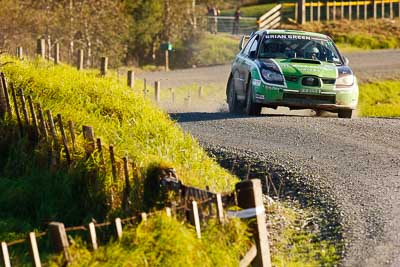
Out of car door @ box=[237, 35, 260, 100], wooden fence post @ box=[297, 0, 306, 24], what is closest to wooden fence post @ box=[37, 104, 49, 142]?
car door @ box=[237, 35, 260, 100]

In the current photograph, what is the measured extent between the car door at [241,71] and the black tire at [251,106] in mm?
427

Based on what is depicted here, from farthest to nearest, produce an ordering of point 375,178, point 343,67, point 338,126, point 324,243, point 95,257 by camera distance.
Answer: point 343,67, point 338,126, point 375,178, point 324,243, point 95,257

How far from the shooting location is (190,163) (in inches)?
444

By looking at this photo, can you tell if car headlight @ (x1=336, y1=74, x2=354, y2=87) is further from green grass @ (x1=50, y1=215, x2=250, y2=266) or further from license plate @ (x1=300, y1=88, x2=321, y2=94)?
green grass @ (x1=50, y1=215, x2=250, y2=266)

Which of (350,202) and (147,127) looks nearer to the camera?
(350,202)

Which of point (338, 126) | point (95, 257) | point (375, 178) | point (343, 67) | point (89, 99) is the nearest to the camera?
point (95, 257)

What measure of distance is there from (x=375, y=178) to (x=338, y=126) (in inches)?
166

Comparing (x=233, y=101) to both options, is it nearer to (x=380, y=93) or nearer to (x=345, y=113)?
(x=345, y=113)

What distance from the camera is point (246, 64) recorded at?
19.3 m

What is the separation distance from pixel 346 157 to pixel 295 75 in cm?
491

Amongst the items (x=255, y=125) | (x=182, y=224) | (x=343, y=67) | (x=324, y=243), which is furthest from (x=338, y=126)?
(x=182, y=224)

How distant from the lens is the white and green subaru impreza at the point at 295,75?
1822 cm

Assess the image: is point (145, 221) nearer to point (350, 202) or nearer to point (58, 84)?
point (350, 202)

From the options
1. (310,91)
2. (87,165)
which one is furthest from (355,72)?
(87,165)
